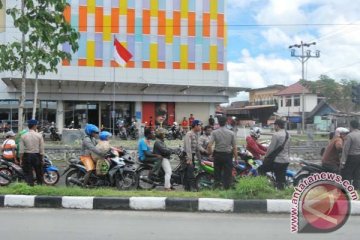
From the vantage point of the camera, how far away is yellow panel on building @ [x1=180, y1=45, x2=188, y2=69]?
125 feet

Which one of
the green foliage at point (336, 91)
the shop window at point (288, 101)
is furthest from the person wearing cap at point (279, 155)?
the shop window at point (288, 101)

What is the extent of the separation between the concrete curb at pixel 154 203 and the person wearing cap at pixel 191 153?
1.97m

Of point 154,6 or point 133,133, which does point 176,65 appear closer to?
point 154,6

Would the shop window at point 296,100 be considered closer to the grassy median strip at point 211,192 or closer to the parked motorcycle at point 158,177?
the parked motorcycle at point 158,177

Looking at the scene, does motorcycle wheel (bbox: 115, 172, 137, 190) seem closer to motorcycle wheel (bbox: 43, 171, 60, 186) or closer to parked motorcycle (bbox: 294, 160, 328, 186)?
motorcycle wheel (bbox: 43, 171, 60, 186)

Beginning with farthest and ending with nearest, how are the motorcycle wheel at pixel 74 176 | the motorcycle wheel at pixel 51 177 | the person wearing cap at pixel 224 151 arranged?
1. the motorcycle wheel at pixel 51 177
2. the motorcycle wheel at pixel 74 176
3. the person wearing cap at pixel 224 151

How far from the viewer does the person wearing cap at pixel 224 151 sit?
31.8ft

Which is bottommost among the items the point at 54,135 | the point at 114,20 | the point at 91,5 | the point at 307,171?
the point at 307,171

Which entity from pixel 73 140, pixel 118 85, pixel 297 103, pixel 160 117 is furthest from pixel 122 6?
pixel 297 103

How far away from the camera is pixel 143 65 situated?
3725 cm

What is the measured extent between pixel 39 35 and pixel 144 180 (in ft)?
13.5

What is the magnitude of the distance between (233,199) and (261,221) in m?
0.98

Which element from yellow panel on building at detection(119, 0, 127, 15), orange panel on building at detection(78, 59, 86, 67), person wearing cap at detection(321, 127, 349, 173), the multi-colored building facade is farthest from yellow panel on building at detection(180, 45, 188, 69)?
person wearing cap at detection(321, 127, 349, 173)

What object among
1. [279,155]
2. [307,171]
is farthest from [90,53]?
[279,155]
